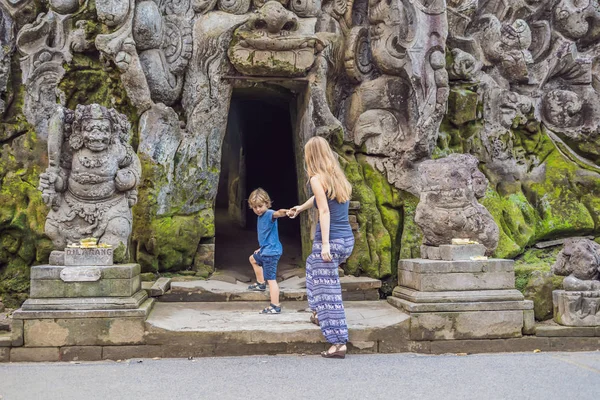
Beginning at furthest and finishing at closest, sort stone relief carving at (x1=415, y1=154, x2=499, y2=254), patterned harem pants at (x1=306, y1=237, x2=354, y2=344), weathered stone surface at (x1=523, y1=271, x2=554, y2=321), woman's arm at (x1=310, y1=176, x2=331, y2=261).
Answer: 1. weathered stone surface at (x1=523, y1=271, x2=554, y2=321)
2. stone relief carving at (x1=415, y1=154, x2=499, y2=254)
3. patterned harem pants at (x1=306, y1=237, x2=354, y2=344)
4. woman's arm at (x1=310, y1=176, x2=331, y2=261)

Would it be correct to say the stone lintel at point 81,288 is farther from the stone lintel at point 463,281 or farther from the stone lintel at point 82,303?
the stone lintel at point 463,281

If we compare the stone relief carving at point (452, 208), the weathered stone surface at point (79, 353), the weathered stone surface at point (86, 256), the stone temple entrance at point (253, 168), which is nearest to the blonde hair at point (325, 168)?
the stone relief carving at point (452, 208)

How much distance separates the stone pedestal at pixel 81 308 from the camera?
14.7ft

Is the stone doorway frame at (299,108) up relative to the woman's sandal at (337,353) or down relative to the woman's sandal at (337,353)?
up

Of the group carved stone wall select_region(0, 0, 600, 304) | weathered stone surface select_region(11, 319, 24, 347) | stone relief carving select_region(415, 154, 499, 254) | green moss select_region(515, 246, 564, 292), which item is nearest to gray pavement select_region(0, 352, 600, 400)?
weathered stone surface select_region(11, 319, 24, 347)

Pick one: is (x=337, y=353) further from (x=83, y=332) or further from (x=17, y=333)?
(x=17, y=333)

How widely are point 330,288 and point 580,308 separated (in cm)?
252

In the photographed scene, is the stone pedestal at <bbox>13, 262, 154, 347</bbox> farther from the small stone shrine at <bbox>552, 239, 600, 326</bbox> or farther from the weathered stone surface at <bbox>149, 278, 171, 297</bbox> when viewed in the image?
the small stone shrine at <bbox>552, 239, 600, 326</bbox>

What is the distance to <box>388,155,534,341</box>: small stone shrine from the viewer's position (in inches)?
190

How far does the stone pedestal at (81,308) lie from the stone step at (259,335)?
22 centimetres

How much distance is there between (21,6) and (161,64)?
2.41m

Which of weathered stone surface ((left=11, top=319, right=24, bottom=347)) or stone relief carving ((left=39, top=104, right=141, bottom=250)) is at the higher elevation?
stone relief carving ((left=39, top=104, right=141, bottom=250))

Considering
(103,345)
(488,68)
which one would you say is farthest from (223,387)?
(488,68)

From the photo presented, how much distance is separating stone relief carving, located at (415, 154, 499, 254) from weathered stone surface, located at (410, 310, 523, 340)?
83cm
